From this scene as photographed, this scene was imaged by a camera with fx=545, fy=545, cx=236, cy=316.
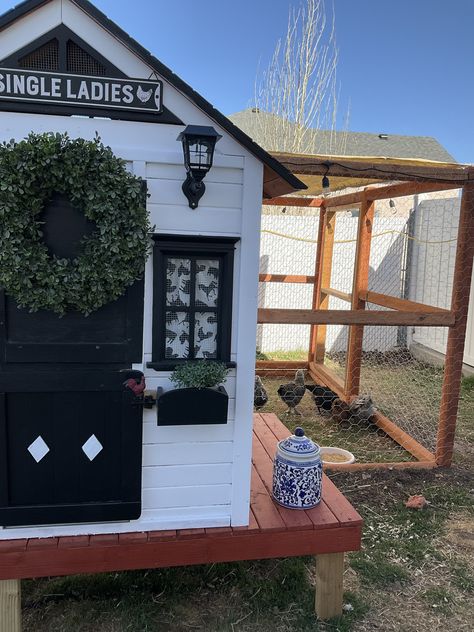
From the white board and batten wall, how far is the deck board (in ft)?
0.22

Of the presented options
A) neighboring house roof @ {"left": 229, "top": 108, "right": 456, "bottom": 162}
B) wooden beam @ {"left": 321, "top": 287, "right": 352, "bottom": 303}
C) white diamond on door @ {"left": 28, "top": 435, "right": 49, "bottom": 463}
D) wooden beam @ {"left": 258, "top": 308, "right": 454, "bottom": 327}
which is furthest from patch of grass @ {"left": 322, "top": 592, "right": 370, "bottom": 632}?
neighboring house roof @ {"left": 229, "top": 108, "right": 456, "bottom": 162}

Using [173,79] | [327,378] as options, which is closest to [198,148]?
[173,79]

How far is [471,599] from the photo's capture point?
2854 mm

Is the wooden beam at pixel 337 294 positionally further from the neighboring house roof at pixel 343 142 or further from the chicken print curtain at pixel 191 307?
the neighboring house roof at pixel 343 142

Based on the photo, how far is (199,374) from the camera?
238 cm

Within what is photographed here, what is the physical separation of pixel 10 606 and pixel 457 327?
3.47m

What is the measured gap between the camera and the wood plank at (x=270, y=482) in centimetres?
265

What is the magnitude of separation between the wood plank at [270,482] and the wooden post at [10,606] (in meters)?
1.26

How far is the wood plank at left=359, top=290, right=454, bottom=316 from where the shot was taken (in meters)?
4.49

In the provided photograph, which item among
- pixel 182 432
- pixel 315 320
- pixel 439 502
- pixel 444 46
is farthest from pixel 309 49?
pixel 444 46

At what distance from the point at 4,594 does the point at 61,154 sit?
1.90m

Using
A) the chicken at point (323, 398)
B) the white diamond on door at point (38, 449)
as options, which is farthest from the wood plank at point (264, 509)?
the chicken at point (323, 398)

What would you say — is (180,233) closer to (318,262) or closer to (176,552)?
(176,552)

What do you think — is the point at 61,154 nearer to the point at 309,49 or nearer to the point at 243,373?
the point at 243,373
